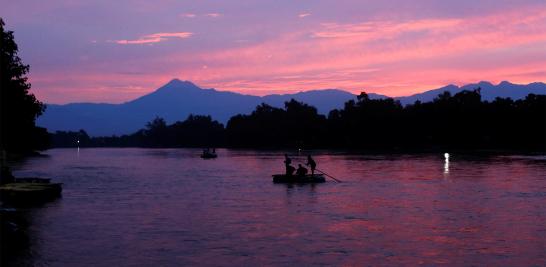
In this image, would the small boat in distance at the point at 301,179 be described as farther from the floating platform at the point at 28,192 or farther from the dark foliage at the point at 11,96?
the dark foliage at the point at 11,96

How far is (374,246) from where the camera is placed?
26266 millimetres

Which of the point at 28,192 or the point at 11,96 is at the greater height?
the point at 11,96

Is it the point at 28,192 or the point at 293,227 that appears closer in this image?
the point at 293,227

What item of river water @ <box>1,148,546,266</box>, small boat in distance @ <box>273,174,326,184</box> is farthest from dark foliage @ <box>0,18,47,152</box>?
small boat in distance @ <box>273,174,326,184</box>

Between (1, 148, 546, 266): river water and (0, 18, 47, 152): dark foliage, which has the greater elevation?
(0, 18, 47, 152): dark foliage

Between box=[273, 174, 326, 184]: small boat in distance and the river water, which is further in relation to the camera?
box=[273, 174, 326, 184]: small boat in distance

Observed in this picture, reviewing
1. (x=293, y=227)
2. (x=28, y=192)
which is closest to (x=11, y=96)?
(x=28, y=192)

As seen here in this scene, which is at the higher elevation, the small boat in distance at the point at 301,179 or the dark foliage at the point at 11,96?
the dark foliage at the point at 11,96

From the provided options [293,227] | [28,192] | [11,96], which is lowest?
[293,227]

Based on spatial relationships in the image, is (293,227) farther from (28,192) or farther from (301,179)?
(301,179)

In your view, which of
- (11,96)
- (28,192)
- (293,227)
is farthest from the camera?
(11,96)

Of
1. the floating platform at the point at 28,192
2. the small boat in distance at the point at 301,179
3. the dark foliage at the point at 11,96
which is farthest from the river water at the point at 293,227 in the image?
the dark foliage at the point at 11,96

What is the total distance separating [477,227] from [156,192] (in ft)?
93.4

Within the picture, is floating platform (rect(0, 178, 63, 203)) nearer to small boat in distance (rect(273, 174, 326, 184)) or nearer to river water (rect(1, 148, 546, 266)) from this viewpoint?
river water (rect(1, 148, 546, 266))
